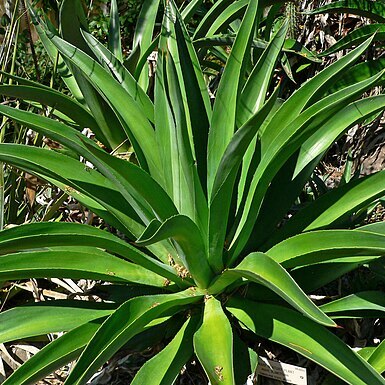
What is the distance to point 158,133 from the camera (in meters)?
1.60

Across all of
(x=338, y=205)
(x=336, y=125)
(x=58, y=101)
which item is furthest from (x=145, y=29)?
(x=338, y=205)

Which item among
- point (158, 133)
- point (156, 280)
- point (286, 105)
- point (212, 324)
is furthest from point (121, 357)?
point (286, 105)

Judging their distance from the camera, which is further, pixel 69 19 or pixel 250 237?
pixel 69 19

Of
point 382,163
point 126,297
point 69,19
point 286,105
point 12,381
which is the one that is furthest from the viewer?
point 382,163

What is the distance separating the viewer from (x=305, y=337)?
52.9 inches

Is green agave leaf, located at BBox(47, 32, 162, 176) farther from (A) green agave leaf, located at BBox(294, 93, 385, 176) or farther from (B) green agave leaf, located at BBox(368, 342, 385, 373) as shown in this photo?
(B) green agave leaf, located at BBox(368, 342, 385, 373)

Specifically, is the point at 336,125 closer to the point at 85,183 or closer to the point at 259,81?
the point at 259,81

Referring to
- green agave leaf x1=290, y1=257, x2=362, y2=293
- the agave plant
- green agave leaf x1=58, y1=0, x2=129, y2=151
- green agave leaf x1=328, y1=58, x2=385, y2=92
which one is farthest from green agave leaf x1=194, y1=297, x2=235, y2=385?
green agave leaf x1=328, y1=58, x2=385, y2=92

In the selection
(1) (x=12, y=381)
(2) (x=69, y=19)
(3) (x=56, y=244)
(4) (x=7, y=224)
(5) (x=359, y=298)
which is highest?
(2) (x=69, y=19)

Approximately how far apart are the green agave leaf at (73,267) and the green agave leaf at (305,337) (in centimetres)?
22

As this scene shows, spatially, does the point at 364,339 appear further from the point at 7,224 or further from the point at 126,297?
the point at 7,224

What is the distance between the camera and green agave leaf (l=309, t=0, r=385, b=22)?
1.99 meters

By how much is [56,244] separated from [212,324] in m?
0.38

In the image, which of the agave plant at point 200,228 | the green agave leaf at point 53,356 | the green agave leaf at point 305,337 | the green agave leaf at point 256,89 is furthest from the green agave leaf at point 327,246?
the green agave leaf at point 53,356
